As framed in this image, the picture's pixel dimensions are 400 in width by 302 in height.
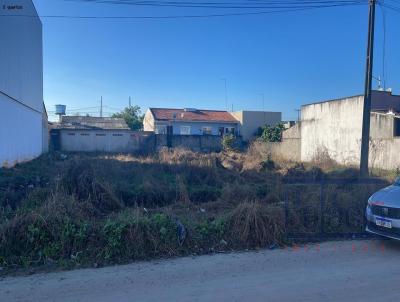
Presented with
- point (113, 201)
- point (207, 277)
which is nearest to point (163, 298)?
point (207, 277)

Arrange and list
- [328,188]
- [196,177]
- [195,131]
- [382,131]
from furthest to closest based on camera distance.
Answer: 1. [195,131]
2. [382,131]
3. [196,177]
4. [328,188]

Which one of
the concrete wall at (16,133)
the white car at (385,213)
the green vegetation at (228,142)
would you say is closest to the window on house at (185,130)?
the green vegetation at (228,142)

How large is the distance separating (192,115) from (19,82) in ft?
99.6

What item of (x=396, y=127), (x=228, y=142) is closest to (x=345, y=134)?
(x=396, y=127)

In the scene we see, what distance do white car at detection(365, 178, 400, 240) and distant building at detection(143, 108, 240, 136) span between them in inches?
1522

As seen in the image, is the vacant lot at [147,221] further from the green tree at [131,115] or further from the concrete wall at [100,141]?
the green tree at [131,115]

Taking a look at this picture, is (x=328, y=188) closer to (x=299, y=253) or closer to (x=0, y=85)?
(x=299, y=253)

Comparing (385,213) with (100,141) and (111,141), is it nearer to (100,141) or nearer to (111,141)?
(111,141)

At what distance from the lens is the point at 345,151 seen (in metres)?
22.3

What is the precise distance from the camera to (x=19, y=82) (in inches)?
749

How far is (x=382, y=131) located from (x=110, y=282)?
18.8 metres

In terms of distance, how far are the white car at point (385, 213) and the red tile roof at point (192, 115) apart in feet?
130

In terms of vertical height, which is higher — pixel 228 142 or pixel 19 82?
pixel 19 82

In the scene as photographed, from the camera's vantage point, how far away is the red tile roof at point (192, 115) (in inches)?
1825
